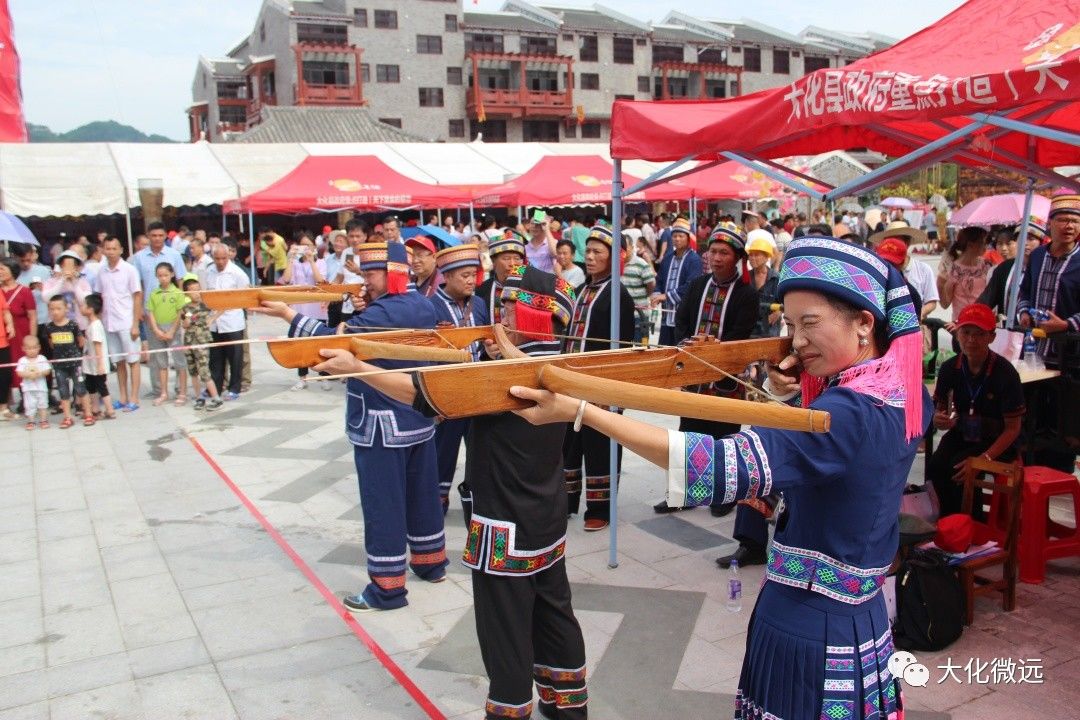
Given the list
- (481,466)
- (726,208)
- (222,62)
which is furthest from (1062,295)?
(222,62)

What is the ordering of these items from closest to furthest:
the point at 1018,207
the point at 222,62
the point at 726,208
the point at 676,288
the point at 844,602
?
1. the point at 844,602
2. the point at 676,288
3. the point at 1018,207
4. the point at 726,208
5. the point at 222,62

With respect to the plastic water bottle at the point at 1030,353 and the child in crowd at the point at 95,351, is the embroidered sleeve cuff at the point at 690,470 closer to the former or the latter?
the plastic water bottle at the point at 1030,353

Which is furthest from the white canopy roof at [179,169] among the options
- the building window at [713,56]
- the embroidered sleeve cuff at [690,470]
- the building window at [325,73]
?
the building window at [713,56]

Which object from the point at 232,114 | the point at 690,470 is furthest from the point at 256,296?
the point at 232,114

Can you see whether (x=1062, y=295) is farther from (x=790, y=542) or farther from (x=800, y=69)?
(x=800, y=69)

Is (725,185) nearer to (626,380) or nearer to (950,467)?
(950,467)

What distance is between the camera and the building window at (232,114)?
43781 millimetres

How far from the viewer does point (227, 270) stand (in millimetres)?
9312

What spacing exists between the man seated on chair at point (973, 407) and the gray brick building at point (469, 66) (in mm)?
38056

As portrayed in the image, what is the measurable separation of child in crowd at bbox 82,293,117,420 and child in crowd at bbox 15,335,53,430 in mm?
389

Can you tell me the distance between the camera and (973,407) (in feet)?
15.2

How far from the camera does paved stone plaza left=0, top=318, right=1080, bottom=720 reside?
3.46 m

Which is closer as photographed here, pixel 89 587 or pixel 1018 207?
pixel 89 587

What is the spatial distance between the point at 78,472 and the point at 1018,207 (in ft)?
40.0
